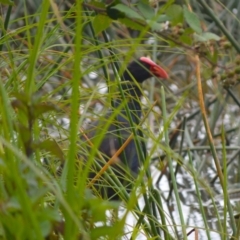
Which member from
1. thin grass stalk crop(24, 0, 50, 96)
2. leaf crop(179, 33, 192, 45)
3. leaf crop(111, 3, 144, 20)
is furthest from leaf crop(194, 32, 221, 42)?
thin grass stalk crop(24, 0, 50, 96)

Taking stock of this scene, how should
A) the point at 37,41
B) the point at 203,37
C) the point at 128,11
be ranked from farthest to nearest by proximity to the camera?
the point at 203,37
the point at 128,11
the point at 37,41

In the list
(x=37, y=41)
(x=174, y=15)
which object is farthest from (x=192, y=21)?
(x=37, y=41)

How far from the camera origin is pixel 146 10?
1.27 m

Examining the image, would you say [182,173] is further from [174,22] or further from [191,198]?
[174,22]

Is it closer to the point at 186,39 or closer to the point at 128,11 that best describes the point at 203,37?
the point at 186,39

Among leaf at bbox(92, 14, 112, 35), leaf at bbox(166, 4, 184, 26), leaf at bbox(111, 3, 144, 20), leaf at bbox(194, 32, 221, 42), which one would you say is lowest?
leaf at bbox(194, 32, 221, 42)

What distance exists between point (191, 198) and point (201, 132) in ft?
3.02

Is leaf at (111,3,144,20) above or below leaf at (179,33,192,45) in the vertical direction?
above

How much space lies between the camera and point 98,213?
100 cm

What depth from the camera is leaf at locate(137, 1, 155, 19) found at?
4.13 feet

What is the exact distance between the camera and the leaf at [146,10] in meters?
1.26

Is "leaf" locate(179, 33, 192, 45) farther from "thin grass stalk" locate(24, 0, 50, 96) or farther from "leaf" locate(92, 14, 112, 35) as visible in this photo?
"thin grass stalk" locate(24, 0, 50, 96)

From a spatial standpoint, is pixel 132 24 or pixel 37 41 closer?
pixel 37 41

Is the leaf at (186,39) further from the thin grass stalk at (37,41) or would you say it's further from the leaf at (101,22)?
the thin grass stalk at (37,41)
